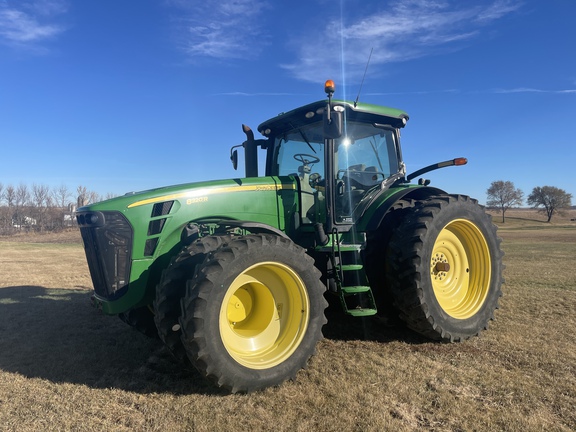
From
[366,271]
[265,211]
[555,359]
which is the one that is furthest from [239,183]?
[555,359]

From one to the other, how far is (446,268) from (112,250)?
3.60m

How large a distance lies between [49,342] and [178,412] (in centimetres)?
265

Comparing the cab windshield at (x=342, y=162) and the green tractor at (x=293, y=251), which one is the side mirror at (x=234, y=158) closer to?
the green tractor at (x=293, y=251)

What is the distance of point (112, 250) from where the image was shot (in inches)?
154

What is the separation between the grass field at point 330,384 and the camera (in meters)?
2.96

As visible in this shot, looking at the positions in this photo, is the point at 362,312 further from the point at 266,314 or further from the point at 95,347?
the point at 95,347

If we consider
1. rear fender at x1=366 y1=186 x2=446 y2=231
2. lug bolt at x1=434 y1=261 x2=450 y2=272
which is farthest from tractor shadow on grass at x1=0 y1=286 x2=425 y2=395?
rear fender at x1=366 y1=186 x2=446 y2=231

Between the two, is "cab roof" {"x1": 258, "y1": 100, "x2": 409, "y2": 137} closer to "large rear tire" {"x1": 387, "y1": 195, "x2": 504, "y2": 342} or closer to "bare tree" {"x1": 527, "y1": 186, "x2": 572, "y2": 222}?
"large rear tire" {"x1": 387, "y1": 195, "x2": 504, "y2": 342}

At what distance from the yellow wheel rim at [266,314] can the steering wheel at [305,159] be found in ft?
5.83

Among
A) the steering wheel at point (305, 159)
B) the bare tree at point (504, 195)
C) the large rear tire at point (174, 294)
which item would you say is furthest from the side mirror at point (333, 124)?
the bare tree at point (504, 195)

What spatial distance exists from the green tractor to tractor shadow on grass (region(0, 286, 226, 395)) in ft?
0.99

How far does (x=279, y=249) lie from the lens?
147 inches

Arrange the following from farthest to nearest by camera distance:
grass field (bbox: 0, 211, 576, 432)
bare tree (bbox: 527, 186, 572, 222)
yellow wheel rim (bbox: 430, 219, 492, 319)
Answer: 1. bare tree (bbox: 527, 186, 572, 222)
2. yellow wheel rim (bbox: 430, 219, 492, 319)
3. grass field (bbox: 0, 211, 576, 432)

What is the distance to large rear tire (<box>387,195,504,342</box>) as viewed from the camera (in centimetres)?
448
